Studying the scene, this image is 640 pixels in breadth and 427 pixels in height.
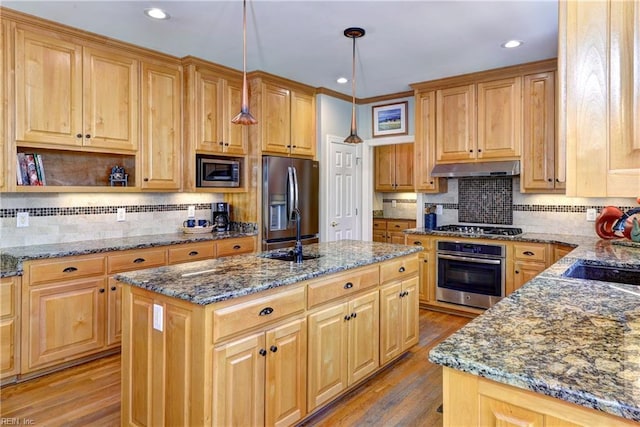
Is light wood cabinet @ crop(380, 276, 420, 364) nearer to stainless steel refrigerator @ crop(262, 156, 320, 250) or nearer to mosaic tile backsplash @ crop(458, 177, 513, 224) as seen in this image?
stainless steel refrigerator @ crop(262, 156, 320, 250)

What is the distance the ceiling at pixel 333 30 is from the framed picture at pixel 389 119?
3.04ft

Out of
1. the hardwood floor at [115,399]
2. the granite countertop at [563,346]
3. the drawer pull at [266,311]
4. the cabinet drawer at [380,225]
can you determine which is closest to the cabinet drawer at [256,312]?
the drawer pull at [266,311]

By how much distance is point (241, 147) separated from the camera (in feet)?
14.6

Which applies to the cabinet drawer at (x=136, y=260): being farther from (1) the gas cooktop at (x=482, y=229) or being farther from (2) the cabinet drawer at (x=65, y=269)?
(1) the gas cooktop at (x=482, y=229)

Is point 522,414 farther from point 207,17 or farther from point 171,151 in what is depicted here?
point 171,151

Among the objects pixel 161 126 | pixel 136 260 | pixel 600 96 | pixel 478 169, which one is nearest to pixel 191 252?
pixel 136 260

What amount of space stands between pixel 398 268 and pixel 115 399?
6.91 feet

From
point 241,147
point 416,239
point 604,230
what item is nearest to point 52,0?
point 241,147

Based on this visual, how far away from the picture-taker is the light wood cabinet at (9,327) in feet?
8.77

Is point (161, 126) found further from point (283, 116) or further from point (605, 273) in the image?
point (605, 273)

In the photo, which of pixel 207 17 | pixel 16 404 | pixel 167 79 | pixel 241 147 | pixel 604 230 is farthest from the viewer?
pixel 241 147

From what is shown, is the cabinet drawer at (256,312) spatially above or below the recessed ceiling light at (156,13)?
below

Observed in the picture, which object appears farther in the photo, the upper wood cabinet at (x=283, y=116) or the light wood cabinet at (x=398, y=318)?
the upper wood cabinet at (x=283, y=116)

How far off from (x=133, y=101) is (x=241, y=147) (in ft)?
3.92
